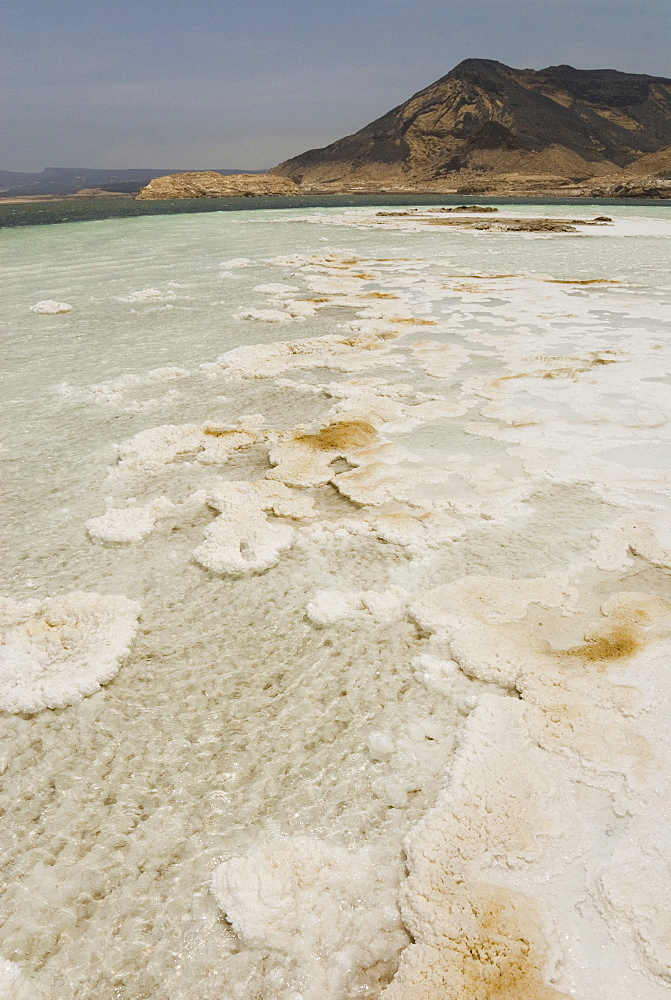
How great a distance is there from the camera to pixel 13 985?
1.29m

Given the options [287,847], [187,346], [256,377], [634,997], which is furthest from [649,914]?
[187,346]

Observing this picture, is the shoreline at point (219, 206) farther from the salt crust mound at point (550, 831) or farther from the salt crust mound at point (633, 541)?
the salt crust mound at point (550, 831)

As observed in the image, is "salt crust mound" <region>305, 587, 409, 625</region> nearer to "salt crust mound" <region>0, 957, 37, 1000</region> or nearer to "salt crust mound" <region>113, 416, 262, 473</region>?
"salt crust mound" <region>0, 957, 37, 1000</region>

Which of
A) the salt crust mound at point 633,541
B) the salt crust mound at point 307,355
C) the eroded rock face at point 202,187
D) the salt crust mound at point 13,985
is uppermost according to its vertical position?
the eroded rock face at point 202,187

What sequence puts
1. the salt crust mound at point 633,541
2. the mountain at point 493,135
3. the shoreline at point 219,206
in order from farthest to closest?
the mountain at point 493,135
the shoreline at point 219,206
the salt crust mound at point 633,541

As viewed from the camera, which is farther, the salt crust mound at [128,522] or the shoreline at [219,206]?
the shoreline at [219,206]

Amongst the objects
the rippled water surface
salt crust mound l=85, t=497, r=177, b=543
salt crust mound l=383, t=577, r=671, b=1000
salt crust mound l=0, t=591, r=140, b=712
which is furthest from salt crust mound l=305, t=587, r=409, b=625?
salt crust mound l=85, t=497, r=177, b=543

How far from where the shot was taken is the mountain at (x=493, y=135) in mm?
140250

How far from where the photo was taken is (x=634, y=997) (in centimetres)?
121

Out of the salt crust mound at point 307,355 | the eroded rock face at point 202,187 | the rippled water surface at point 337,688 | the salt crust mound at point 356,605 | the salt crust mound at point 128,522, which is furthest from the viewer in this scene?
the eroded rock face at point 202,187

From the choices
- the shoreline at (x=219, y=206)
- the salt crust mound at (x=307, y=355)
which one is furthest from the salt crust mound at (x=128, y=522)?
the shoreline at (x=219, y=206)

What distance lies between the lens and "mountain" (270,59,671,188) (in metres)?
140

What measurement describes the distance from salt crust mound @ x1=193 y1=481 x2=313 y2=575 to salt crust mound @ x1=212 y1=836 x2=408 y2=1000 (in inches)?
54.8

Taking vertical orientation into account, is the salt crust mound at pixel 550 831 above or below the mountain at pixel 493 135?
below
